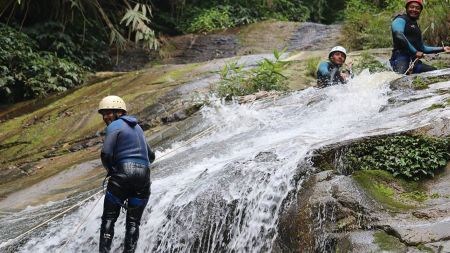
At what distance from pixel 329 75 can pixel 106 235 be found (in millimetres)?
5089

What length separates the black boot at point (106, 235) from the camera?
5243 mm

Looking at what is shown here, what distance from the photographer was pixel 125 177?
17.0 feet

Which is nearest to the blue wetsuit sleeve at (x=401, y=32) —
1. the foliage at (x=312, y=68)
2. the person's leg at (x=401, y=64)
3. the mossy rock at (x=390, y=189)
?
the person's leg at (x=401, y=64)

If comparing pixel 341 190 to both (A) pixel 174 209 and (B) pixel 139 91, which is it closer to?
(A) pixel 174 209

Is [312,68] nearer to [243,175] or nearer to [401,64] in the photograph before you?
[401,64]

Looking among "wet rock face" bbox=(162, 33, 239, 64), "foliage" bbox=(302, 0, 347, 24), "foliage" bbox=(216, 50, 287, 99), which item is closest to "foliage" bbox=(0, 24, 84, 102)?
"wet rock face" bbox=(162, 33, 239, 64)

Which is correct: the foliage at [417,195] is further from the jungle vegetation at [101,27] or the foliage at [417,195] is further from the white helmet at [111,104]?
the jungle vegetation at [101,27]

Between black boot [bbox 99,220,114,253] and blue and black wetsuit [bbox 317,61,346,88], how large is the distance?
195 inches

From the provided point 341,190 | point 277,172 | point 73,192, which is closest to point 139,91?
point 73,192

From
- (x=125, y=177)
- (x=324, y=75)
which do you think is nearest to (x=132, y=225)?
(x=125, y=177)

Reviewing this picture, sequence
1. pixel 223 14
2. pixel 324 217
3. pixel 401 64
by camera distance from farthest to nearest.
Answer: pixel 223 14
pixel 401 64
pixel 324 217

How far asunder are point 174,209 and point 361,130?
2.35 metres

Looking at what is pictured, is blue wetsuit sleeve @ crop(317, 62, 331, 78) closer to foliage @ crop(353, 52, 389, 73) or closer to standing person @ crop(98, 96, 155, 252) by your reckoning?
foliage @ crop(353, 52, 389, 73)

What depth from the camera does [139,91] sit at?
11.6 m
